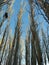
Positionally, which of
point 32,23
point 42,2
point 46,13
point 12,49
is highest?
point 12,49

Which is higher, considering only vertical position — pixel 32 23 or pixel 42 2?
pixel 32 23

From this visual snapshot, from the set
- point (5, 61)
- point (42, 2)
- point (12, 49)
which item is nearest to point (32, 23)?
point (42, 2)

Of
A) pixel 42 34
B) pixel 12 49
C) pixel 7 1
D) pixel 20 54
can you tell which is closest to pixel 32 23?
pixel 7 1

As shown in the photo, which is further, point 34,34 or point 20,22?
point 20,22

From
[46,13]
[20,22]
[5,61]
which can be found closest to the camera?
[46,13]

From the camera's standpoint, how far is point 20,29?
1670 centimetres

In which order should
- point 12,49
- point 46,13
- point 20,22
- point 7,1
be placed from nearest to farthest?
1. point 46,13
2. point 7,1
3. point 20,22
4. point 12,49

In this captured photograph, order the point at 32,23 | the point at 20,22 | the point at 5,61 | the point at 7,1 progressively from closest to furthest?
the point at 7,1
the point at 32,23
the point at 20,22
the point at 5,61

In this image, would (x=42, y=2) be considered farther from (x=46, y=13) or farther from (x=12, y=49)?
(x=12, y=49)

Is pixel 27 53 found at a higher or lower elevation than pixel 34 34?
higher

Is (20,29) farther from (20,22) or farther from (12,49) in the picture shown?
(12,49)

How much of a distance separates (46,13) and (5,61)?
16.0m

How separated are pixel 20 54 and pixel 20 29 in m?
8.30

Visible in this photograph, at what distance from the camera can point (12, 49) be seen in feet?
66.5
